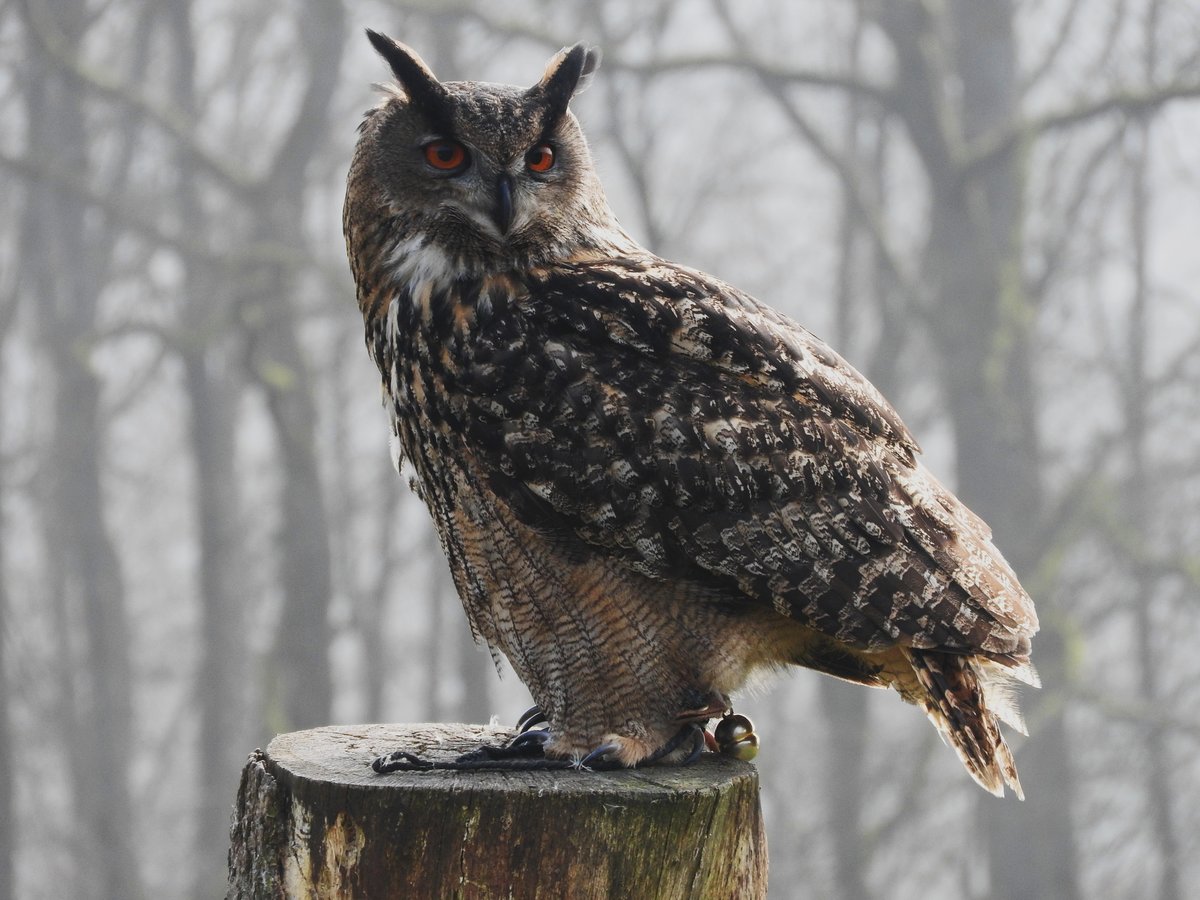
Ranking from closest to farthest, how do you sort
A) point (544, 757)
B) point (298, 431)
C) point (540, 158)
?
point (544, 757) < point (540, 158) < point (298, 431)

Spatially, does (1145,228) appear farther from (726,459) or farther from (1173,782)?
(726,459)

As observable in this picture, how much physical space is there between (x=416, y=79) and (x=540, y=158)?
30 centimetres

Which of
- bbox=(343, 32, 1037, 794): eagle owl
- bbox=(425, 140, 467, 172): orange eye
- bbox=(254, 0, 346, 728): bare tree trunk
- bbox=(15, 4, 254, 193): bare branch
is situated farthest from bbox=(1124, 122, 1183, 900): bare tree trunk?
bbox=(425, 140, 467, 172): orange eye

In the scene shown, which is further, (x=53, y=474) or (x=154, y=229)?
(x=53, y=474)

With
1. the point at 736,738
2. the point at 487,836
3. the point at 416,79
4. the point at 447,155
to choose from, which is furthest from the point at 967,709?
the point at 416,79

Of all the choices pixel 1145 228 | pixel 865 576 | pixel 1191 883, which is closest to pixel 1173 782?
pixel 1191 883

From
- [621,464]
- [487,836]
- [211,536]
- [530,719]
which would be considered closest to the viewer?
[487,836]

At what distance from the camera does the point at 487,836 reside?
212cm

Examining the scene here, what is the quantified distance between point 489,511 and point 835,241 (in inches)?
477

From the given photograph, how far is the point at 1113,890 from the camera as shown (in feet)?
40.0

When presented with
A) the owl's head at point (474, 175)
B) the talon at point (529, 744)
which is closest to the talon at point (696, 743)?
the talon at point (529, 744)

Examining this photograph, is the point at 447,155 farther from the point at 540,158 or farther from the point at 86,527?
the point at 86,527

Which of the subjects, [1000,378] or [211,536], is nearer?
[1000,378]

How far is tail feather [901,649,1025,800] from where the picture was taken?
273 centimetres
